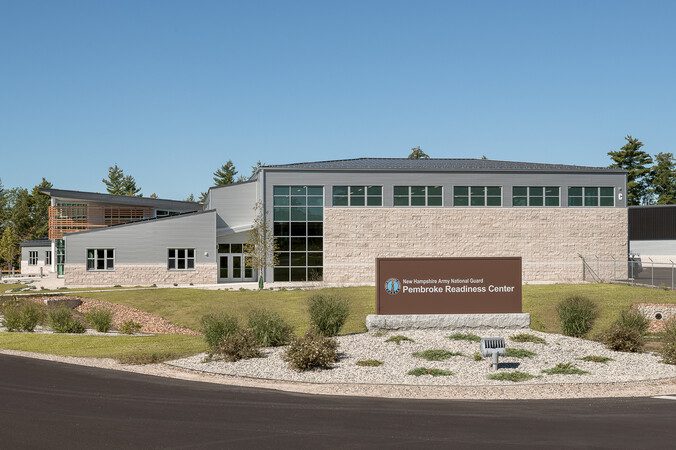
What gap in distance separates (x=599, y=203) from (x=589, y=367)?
137ft

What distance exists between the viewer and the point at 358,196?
180 ft

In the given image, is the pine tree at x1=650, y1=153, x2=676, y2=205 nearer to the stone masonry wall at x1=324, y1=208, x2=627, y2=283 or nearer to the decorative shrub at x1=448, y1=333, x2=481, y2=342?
the stone masonry wall at x1=324, y1=208, x2=627, y2=283

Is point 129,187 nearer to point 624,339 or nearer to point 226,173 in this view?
point 226,173

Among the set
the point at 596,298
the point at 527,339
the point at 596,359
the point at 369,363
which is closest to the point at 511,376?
the point at 596,359

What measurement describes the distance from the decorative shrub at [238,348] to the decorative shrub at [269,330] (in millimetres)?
1249

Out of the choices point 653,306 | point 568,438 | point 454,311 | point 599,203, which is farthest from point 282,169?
point 568,438

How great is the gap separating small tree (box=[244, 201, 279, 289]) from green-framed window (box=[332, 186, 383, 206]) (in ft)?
17.7

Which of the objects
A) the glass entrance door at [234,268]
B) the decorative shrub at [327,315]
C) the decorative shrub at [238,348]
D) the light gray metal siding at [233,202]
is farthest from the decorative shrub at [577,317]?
the light gray metal siding at [233,202]

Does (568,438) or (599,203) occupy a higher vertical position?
(599,203)

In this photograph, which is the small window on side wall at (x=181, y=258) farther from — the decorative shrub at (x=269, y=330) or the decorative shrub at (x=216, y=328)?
the decorative shrub at (x=216, y=328)

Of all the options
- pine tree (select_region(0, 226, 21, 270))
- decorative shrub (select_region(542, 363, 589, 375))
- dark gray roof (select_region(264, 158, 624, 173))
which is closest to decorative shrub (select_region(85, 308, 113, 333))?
decorative shrub (select_region(542, 363, 589, 375))

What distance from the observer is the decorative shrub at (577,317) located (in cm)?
2205

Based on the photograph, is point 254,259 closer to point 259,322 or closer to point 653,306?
point 653,306

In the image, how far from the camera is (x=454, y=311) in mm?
21422
